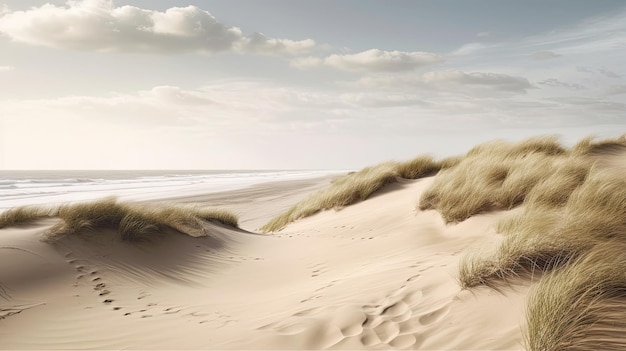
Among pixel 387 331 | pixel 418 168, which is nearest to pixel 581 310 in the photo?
pixel 387 331

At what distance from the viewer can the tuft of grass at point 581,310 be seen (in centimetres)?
Result: 249

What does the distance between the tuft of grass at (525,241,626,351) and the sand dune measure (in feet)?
0.36

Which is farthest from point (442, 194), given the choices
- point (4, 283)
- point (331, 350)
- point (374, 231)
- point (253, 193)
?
point (253, 193)

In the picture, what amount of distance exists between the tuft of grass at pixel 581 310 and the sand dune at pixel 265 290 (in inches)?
4.3

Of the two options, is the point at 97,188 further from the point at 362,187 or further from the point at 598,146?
the point at 598,146

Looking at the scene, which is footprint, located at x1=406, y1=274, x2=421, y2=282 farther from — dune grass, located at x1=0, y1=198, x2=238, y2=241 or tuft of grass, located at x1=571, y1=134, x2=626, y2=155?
tuft of grass, located at x1=571, y1=134, x2=626, y2=155

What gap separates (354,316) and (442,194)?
5.10 metres

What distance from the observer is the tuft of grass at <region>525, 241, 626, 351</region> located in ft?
8.16

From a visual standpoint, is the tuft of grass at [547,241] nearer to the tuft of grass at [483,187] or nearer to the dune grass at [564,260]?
the dune grass at [564,260]

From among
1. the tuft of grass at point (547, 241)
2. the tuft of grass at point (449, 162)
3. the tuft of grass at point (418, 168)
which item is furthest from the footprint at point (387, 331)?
the tuft of grass at point (449, 162)

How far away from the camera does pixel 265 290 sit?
531 cm

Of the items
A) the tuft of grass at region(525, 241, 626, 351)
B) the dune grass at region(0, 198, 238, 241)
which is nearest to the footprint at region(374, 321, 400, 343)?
the tuft of grass at region(525, 241, 626, 351)

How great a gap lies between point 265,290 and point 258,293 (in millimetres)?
152

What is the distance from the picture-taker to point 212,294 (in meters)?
5.28
